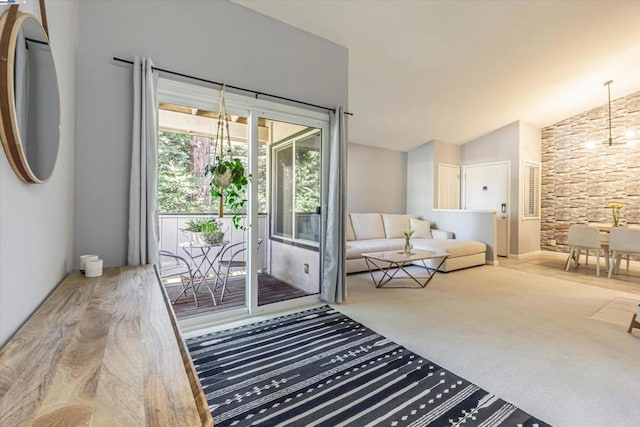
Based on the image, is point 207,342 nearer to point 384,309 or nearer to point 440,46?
point 384,309

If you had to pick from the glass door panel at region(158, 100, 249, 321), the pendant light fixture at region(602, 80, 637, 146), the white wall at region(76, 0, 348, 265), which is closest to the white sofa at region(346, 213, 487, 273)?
the glass door panel at region(158, 100, 249, 321)

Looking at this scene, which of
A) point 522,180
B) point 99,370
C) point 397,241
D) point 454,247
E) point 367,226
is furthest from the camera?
point 522,180

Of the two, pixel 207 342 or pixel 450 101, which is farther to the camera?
pixel 450 101

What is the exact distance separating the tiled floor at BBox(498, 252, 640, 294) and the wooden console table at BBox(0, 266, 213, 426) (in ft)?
18.4

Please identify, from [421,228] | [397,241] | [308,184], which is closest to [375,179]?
[421,228]

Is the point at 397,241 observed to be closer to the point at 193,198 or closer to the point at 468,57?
the point at 468,57

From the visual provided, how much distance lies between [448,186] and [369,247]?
11.1ft

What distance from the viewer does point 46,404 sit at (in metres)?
0.67

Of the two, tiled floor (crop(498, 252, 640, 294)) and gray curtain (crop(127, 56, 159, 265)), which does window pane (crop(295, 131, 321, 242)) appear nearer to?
gray curtain (crop(127, 56, 159, 265))

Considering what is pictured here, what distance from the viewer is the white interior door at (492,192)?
661cm

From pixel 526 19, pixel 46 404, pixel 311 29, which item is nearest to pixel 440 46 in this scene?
pixel 526 19

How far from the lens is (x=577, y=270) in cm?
528

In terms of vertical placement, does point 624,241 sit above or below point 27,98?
below

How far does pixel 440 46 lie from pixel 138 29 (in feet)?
10.8
